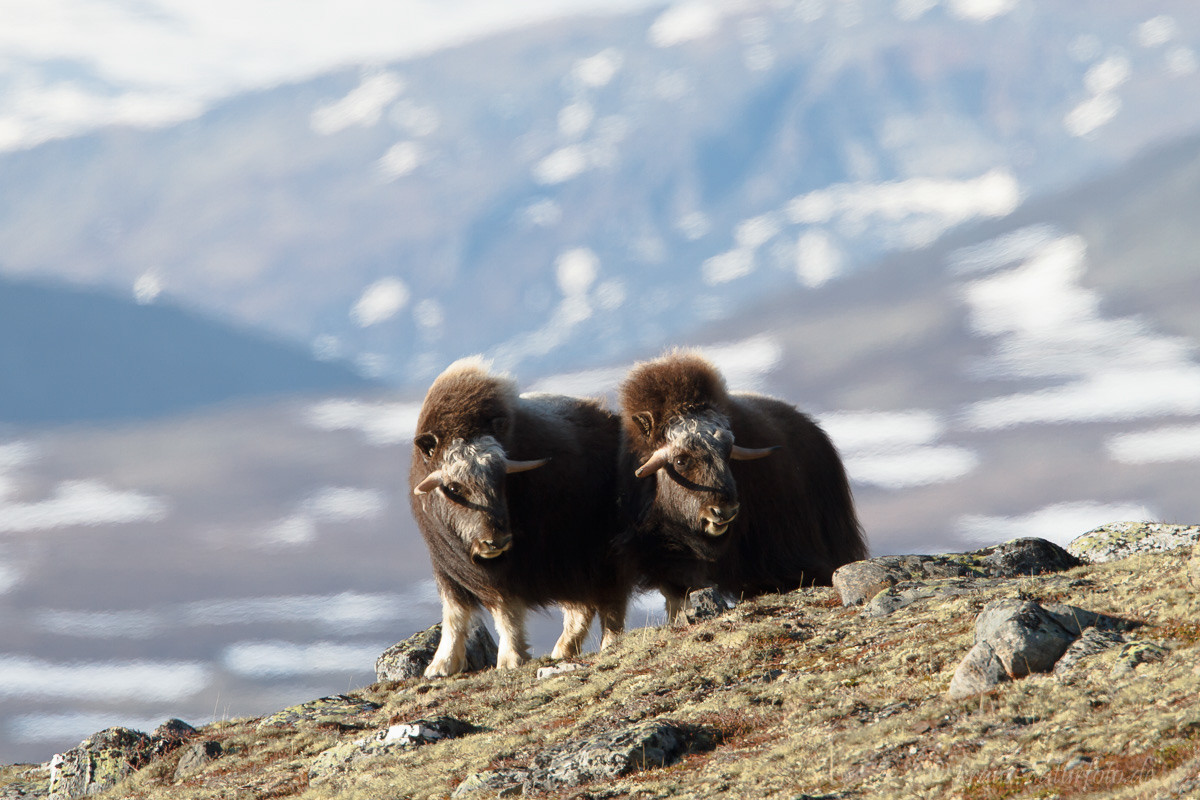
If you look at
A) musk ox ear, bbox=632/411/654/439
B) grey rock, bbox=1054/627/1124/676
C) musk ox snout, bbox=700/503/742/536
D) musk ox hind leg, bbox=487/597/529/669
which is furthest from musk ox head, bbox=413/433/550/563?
grey rock, bbox=1054/627/1124/676

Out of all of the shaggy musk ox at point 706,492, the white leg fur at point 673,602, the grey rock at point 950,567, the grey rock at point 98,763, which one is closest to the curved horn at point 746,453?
the shaggy musk ox at point 706,492

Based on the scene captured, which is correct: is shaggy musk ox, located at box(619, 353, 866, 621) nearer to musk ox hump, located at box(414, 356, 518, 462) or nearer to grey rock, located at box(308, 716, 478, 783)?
musk ox hump, located at box(414, 356, 518, 462)

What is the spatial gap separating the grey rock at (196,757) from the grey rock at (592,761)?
13.8 ft

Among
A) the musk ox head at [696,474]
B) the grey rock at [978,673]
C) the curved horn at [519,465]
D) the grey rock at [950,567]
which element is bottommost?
the grey rock at [978,673]

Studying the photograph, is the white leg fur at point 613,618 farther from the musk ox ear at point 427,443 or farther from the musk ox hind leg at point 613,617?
the musk ox ear at point 427,443

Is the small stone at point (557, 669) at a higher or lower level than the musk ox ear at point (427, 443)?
lower

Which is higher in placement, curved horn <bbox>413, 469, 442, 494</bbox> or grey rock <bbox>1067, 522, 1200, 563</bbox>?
curved horn <bbox>413, 469, 442, 494</bbox>

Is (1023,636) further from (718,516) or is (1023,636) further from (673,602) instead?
(673,602)

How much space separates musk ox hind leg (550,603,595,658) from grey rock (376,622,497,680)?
2.62 feet

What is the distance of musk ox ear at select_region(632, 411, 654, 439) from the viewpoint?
1192cm

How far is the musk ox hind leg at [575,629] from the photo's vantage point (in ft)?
41.8

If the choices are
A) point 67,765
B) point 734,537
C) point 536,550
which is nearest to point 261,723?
point 67,765

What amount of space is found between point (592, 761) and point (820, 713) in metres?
1.42

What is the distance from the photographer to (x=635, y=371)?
40.6 ft
